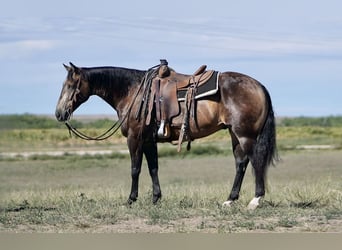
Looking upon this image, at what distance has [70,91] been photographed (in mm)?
12758

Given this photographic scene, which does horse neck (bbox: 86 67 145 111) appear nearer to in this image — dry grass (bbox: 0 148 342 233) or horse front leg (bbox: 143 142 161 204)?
horse front leg (bbox: 143 142 161 204)

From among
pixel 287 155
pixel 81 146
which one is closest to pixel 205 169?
pixel 287 155

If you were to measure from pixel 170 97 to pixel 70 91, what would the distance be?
1675mm

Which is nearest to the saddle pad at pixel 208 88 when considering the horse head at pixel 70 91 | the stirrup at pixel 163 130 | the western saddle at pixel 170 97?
the western saddle at pixel 170 97

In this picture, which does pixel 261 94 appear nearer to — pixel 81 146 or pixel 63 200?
pixel 63 200

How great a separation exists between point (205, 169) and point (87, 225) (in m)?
23.1

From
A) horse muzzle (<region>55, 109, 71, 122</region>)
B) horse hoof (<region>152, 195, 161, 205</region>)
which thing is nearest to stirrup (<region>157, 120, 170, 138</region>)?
horse hoof (<region>152, 195, 161, 205</region>)

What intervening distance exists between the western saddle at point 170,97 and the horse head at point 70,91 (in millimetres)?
1124

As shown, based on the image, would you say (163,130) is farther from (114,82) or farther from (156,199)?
(114,82)

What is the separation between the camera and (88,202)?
12.1 meters

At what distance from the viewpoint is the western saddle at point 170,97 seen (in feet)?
40.2

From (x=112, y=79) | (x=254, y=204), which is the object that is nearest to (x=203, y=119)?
(x=254, y=204)

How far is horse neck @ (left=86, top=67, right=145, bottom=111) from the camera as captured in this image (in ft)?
42.2

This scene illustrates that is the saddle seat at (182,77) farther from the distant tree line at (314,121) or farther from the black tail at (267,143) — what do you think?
the distant tree line at (314,121)
